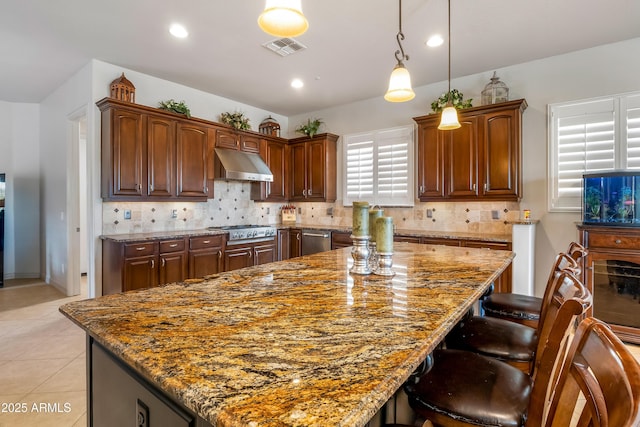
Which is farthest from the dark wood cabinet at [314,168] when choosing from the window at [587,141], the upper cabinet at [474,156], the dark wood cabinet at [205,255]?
the window at [587,141]

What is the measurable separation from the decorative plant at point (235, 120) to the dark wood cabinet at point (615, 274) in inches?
172

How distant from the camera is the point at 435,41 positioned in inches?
131

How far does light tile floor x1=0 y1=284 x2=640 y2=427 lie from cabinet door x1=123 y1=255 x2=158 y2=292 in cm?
66

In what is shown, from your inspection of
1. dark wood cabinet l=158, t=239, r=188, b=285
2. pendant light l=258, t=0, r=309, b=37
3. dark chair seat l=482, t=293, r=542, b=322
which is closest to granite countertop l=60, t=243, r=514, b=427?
dark chair seat l=482, t=293, r=542, b=322

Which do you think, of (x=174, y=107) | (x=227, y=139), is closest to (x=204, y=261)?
(x=227, y=139)

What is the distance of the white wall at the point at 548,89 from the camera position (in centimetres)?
340

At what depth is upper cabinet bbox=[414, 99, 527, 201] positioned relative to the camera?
12.0ft

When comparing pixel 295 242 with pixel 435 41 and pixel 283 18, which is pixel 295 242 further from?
pixel 283 18

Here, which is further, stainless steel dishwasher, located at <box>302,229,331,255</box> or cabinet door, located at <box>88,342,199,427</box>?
stainless steel dishwasher, located at <box>302,229,331,255</box>

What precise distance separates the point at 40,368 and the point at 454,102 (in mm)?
4910

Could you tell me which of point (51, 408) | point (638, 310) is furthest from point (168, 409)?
point (638, 310)

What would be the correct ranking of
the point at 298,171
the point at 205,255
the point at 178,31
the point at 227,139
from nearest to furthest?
the point at 178,31 < the point at 205,255 < the point at 227,139 < the point at 298,171

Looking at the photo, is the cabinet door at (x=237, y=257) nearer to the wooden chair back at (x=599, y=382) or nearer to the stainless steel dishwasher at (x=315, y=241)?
the stainless steel dishwasher at (x=315, y=241)

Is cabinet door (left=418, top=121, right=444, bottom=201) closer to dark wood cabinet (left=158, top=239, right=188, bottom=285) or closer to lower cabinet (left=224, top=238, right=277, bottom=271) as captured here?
lower cabinet (left=224, top=238, right=277, bottom=271)
